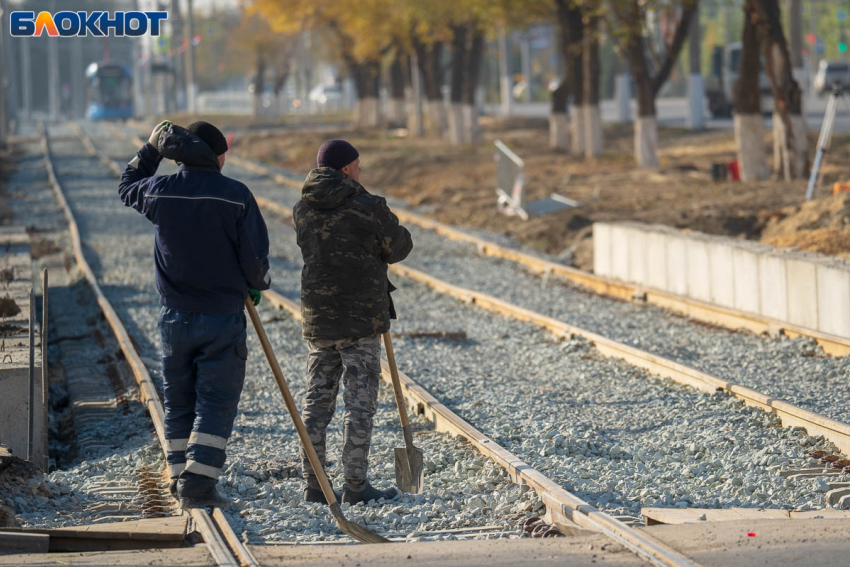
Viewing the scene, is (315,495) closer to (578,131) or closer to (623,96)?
(578,131)

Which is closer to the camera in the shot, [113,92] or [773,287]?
[773,287]

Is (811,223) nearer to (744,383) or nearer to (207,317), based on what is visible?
(744,383)

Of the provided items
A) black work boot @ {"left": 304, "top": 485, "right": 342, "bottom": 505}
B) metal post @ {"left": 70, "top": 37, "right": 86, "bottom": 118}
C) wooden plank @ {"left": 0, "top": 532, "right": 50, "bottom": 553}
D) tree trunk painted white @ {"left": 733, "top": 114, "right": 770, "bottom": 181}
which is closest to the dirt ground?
tree trunk painted white @ {"left": 733, "top": 114, "right": 770, "bottom": 181}

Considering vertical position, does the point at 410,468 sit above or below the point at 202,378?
below

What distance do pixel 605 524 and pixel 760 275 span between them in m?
7.14

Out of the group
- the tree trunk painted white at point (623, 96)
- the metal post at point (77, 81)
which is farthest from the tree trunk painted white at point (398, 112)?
the metal post at point (77, 81)

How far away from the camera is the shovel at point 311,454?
5793mm

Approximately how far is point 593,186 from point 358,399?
18.6 meters

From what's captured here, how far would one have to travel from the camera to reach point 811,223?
49.5 feet

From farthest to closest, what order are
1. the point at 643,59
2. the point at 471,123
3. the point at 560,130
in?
the point at 471,123 < the point at 560,130 < the point at 643,59

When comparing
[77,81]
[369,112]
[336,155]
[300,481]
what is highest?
[77,81]

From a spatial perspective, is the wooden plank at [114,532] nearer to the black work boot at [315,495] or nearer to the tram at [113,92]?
the black work boot at [315,495]

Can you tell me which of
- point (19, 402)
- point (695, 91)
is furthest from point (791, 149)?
point (695, 91)

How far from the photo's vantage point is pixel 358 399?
21.2ft
